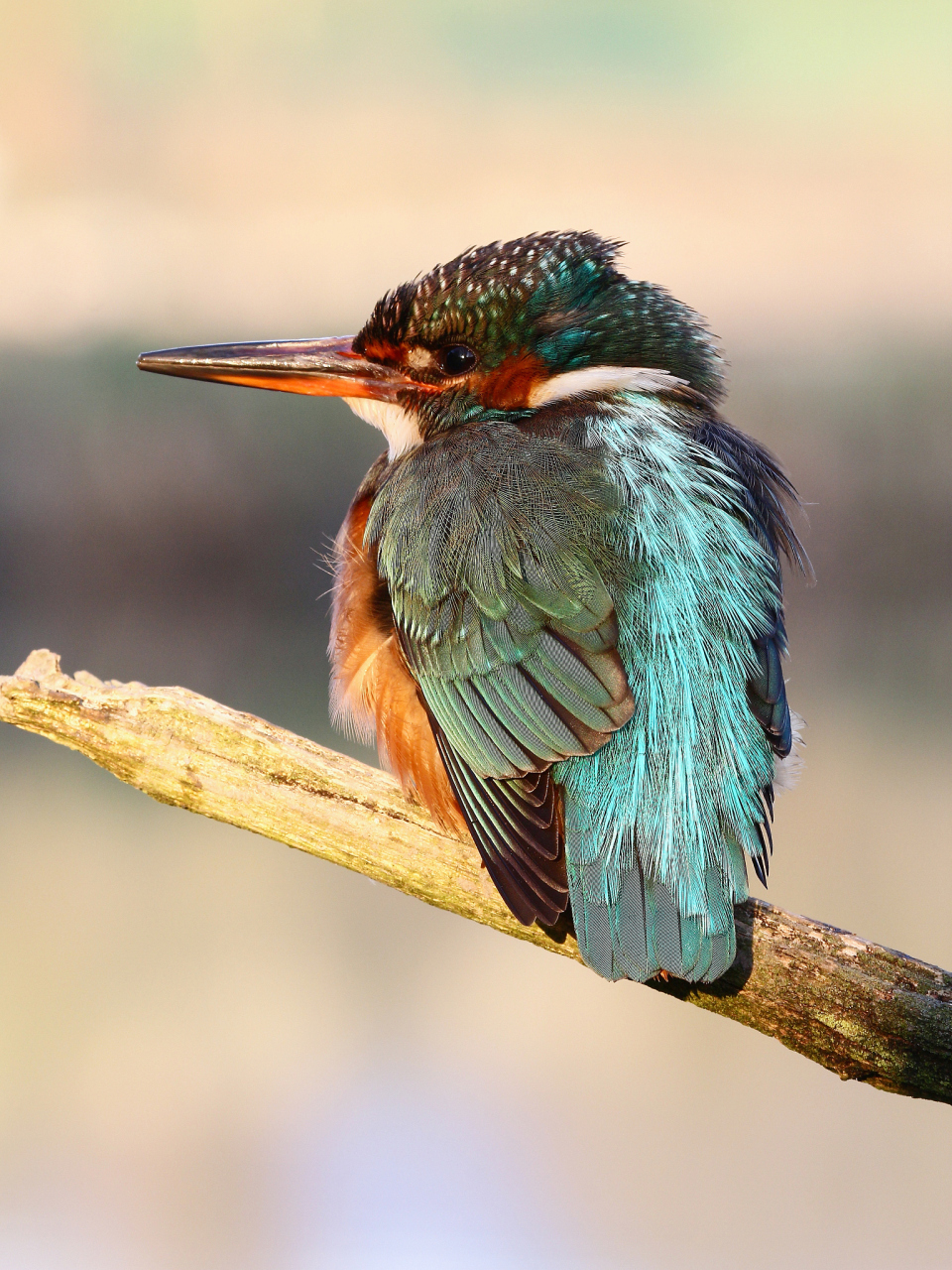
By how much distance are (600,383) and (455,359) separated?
267 mm

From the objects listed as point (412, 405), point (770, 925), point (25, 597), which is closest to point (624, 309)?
point (412, 405)

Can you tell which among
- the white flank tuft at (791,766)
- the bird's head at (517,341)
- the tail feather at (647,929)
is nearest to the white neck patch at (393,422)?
the bird's head at (517,341)

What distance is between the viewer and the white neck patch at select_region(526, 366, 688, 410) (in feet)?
7.20

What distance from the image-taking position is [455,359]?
2223 millimetres

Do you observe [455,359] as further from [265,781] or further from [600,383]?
[265,781]

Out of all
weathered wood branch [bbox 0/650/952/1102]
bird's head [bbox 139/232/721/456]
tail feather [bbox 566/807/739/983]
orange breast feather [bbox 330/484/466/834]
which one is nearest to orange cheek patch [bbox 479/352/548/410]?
bird's head [bbox 139/232/721/456]

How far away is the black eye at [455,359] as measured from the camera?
2.21 m

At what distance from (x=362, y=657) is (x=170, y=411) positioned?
1261 centimetres

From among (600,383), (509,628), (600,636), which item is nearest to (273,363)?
(600,383)

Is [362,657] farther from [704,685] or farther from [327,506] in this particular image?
[327,506]

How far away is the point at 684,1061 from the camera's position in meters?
4.60

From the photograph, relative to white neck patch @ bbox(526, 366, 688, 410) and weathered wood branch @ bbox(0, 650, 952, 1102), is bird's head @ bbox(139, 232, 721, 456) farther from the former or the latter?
weathered wood branch @ bbox(0, 650, 952, 1102)

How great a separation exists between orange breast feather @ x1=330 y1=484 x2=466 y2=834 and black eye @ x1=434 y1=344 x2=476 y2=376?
28cm

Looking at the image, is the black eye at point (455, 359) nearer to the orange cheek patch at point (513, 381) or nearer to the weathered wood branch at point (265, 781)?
the orange cheek patch at point (513, 381)
